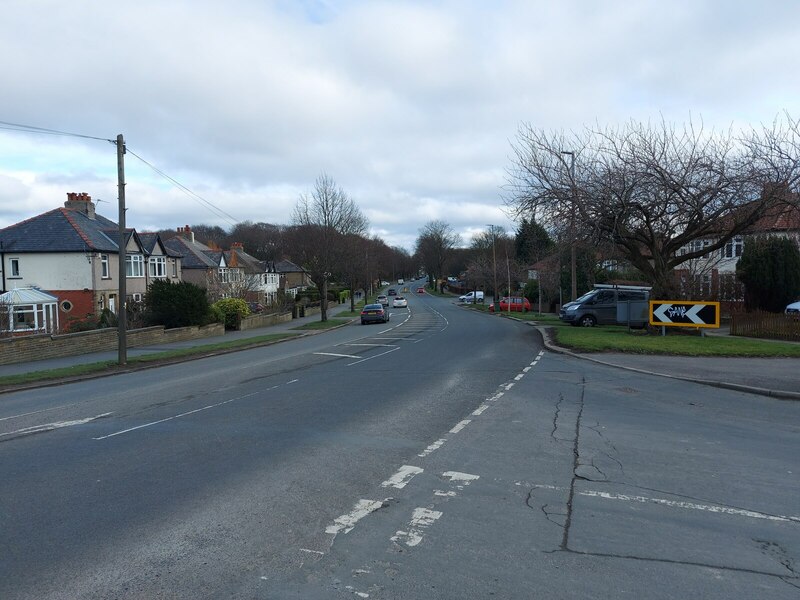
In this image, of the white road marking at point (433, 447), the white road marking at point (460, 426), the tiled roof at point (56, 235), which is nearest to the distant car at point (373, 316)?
the tiled roof at point (56, 235)

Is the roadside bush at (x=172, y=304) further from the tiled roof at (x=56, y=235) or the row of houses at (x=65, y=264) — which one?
the tiled roof at (x=56, y=235)

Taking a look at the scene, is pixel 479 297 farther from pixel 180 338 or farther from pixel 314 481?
pixel 314 481

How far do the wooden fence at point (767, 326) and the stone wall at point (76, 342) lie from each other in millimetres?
24684

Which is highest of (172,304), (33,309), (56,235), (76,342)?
(56,235)

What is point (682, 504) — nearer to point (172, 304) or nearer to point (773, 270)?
point (172, 304)

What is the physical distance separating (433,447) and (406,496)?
1950mm

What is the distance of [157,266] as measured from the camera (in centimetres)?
4653

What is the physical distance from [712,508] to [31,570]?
18.9ft

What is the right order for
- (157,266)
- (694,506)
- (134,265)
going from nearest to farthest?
(694,506), (134,265), (157,266)

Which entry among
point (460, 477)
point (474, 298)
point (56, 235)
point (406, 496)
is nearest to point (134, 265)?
point (56, 235)

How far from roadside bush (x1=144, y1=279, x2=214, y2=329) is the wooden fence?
26.2 meters

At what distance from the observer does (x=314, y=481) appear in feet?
21.2

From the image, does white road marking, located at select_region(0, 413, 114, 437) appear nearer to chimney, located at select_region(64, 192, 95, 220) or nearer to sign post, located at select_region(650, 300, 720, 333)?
sign post, located at select_region(650, 300, 720, 333)

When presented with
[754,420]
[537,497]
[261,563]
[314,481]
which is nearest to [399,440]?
[314,481]
